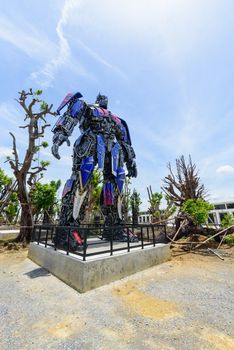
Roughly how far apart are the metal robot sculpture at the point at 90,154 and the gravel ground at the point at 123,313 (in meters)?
1.52

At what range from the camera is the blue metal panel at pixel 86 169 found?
5027 millimetres

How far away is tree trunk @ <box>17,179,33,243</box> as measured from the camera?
31.3ft

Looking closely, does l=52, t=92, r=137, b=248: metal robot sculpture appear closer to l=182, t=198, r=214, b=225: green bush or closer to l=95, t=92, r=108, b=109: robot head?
l=95, t=92, r=108, b=109: robot head

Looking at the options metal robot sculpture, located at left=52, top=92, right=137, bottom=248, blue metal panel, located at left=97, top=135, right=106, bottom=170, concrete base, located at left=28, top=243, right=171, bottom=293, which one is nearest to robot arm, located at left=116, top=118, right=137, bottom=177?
metal robot sculpture, located at left=52, top=92, right=137, bottom=248

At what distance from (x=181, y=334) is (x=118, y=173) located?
14.6 feet

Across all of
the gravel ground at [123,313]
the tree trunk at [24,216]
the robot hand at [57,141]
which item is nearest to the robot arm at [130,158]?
the robot hand at [57,141]

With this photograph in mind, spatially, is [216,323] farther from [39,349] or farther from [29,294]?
[29,294]

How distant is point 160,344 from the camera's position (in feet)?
6.27

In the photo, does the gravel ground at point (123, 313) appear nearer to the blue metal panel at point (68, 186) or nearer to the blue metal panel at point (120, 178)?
the blue metal panel at point (68, 186)

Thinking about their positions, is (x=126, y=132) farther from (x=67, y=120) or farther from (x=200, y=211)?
(x=200, y=211)

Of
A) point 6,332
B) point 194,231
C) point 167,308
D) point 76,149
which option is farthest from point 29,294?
point 194,231

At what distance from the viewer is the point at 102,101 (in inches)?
256

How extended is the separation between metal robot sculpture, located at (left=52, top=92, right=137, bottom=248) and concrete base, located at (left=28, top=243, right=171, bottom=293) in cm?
63

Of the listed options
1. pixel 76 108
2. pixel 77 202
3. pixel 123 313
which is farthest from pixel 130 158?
pixel 123 313
